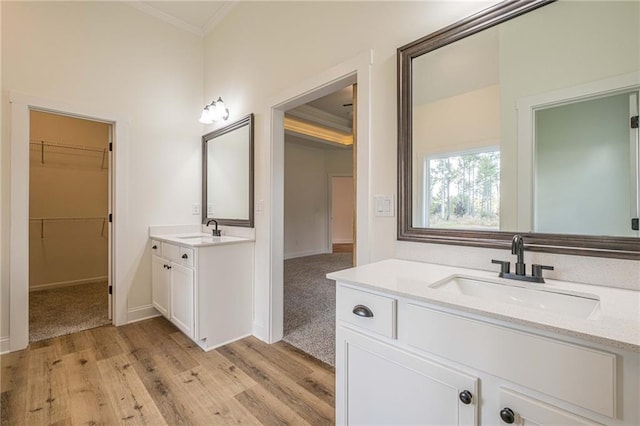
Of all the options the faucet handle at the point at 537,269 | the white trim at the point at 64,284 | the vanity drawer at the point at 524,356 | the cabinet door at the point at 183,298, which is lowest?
the white trim at the point at 64,284

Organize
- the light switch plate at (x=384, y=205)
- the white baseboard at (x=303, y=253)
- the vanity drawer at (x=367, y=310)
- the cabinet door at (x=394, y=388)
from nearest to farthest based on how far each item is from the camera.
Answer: the cabinet door at (x=394, y=388), the vanity drawer at (x=367, y=310), the light switch plate at (x=384, y=205), the white baseboard at (x=303, y=253)

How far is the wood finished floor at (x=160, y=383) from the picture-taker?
5.23 ft

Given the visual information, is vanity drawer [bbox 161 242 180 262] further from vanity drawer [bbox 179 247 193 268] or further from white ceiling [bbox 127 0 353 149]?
white ceiling [bbox 127 0 353 149]

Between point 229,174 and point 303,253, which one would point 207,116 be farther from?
point 303,253

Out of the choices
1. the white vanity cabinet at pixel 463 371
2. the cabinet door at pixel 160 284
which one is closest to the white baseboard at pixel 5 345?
the cabinet door at pixel 160 284

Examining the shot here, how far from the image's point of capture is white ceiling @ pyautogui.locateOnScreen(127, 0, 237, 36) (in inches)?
116

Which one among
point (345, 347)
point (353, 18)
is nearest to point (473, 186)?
point (345, 347)

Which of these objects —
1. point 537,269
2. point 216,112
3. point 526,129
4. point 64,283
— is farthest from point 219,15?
point 64,283

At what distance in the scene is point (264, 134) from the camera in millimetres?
2588

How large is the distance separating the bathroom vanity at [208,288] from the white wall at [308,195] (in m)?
3.90

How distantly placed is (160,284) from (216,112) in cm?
183

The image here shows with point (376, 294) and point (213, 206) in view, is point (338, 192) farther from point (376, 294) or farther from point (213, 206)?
point (376, 294)

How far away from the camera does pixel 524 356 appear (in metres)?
0.78

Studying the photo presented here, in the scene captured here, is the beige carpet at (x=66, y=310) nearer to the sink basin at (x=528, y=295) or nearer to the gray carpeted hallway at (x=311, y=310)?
the gray carpeted hallway at (x=311, y=310)
